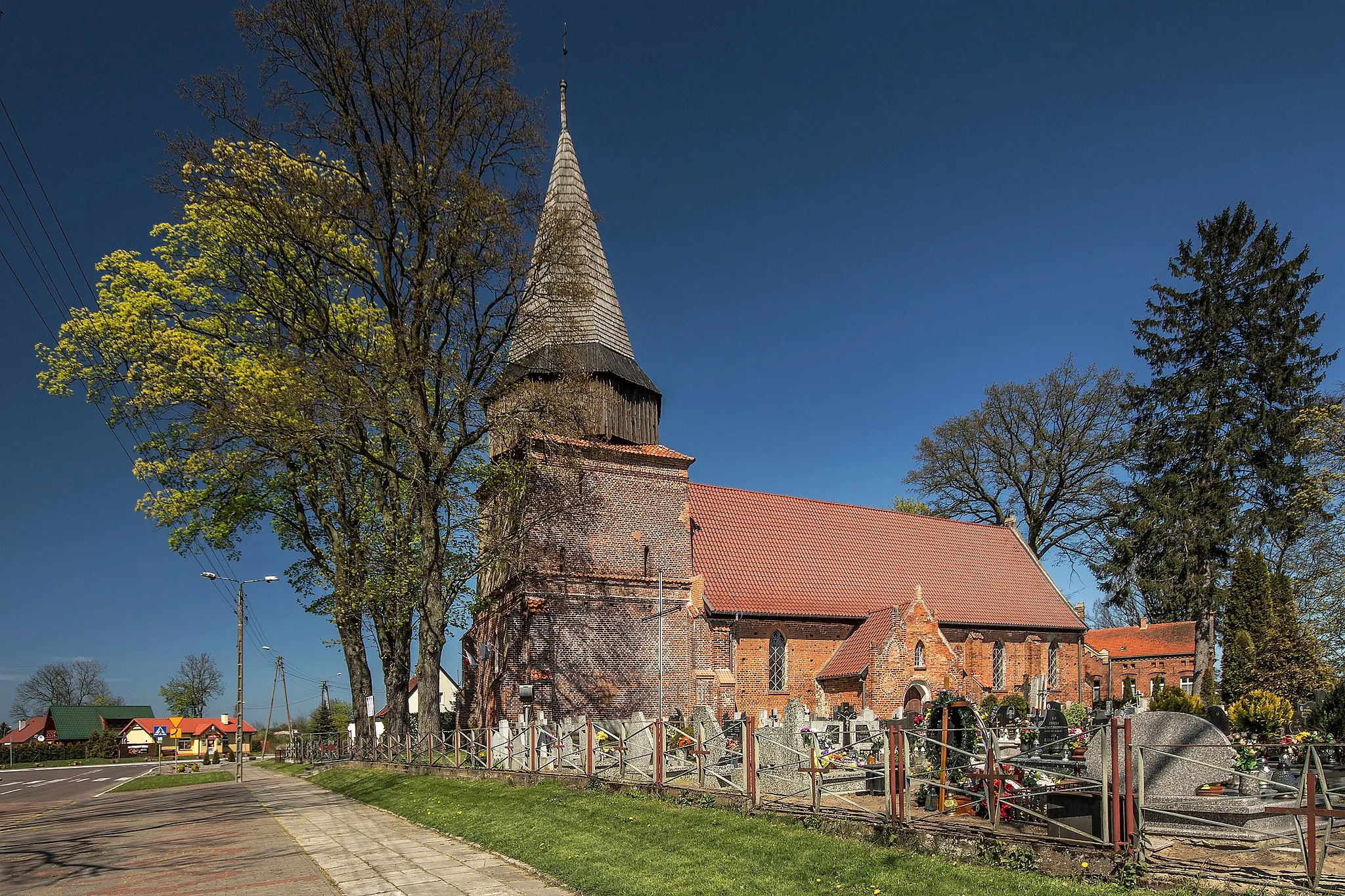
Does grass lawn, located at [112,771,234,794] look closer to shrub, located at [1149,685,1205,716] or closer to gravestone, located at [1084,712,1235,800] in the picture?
gravestone, located at [1084,712,1235,800]

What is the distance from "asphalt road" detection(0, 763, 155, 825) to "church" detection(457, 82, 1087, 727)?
10.9 metres

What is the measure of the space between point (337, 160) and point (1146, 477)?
1335 inches

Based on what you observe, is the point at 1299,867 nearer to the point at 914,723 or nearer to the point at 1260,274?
the point at 914,723

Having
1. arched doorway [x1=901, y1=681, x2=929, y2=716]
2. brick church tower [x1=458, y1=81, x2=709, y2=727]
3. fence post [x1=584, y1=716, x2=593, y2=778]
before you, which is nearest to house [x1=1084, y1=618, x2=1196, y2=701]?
arched doorway [x1=901, y1=681, x2=929, y2=716]

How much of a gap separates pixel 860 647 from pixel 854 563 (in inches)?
182

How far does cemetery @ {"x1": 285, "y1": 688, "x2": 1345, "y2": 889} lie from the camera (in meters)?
7.63

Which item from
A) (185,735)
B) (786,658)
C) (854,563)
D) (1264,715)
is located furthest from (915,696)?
(185,735)

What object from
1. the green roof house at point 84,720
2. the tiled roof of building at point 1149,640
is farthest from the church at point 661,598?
the green roof house at point 84,720

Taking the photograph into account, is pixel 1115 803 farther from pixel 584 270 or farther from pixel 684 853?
pixel 584 270

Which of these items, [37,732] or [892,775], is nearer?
[892,775]

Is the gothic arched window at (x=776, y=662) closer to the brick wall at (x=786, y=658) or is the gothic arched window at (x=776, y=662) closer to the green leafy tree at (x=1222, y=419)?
the brick wall at (x=786, y=658)

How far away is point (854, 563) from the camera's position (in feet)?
103

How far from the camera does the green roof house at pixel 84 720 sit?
79.6m

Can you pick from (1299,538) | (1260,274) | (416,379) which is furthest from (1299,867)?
(1260,274)
